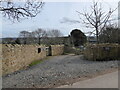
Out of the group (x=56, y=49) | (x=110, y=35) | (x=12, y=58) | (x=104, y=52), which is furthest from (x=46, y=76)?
(x=110, y=35)

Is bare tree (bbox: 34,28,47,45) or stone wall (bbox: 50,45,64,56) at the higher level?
bare tree (bbox: 34,28,47,45)

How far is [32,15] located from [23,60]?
13.6 feet

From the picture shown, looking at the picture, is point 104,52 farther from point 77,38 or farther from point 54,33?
point 54,33

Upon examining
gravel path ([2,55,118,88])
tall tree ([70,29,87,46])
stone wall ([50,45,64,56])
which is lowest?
stone wall ([50,45,64,56])

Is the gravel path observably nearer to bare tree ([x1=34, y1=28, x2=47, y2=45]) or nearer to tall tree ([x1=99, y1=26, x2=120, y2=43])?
tall tree ([x1=99, y1=26, x2=120, y2=43])

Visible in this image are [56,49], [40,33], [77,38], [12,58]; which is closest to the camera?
[12,58]

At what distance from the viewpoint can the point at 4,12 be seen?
1248cm

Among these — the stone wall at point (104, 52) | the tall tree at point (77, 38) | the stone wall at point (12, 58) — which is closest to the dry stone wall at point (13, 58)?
the stone wall at point (12, 58)

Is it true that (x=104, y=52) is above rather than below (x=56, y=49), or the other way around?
above

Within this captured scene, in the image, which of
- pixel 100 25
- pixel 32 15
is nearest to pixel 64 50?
pixel 100 25

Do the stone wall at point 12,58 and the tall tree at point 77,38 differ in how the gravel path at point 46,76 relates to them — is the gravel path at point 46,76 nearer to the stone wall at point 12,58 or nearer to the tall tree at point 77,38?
the stone wall at point 12,58

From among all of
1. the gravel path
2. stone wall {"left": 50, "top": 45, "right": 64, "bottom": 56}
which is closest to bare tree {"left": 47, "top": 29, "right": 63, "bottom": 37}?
stone wall {"left": 50, "top": 45, "right": 64, "bottom": 56}

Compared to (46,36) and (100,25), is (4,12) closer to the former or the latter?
(100,25)

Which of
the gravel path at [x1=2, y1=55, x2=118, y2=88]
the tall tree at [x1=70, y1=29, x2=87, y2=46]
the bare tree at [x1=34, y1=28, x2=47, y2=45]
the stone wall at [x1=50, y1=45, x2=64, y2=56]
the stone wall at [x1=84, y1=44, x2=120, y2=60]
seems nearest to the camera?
the gravel path at [x1=2, y1=55, x2=118, y2=88]
